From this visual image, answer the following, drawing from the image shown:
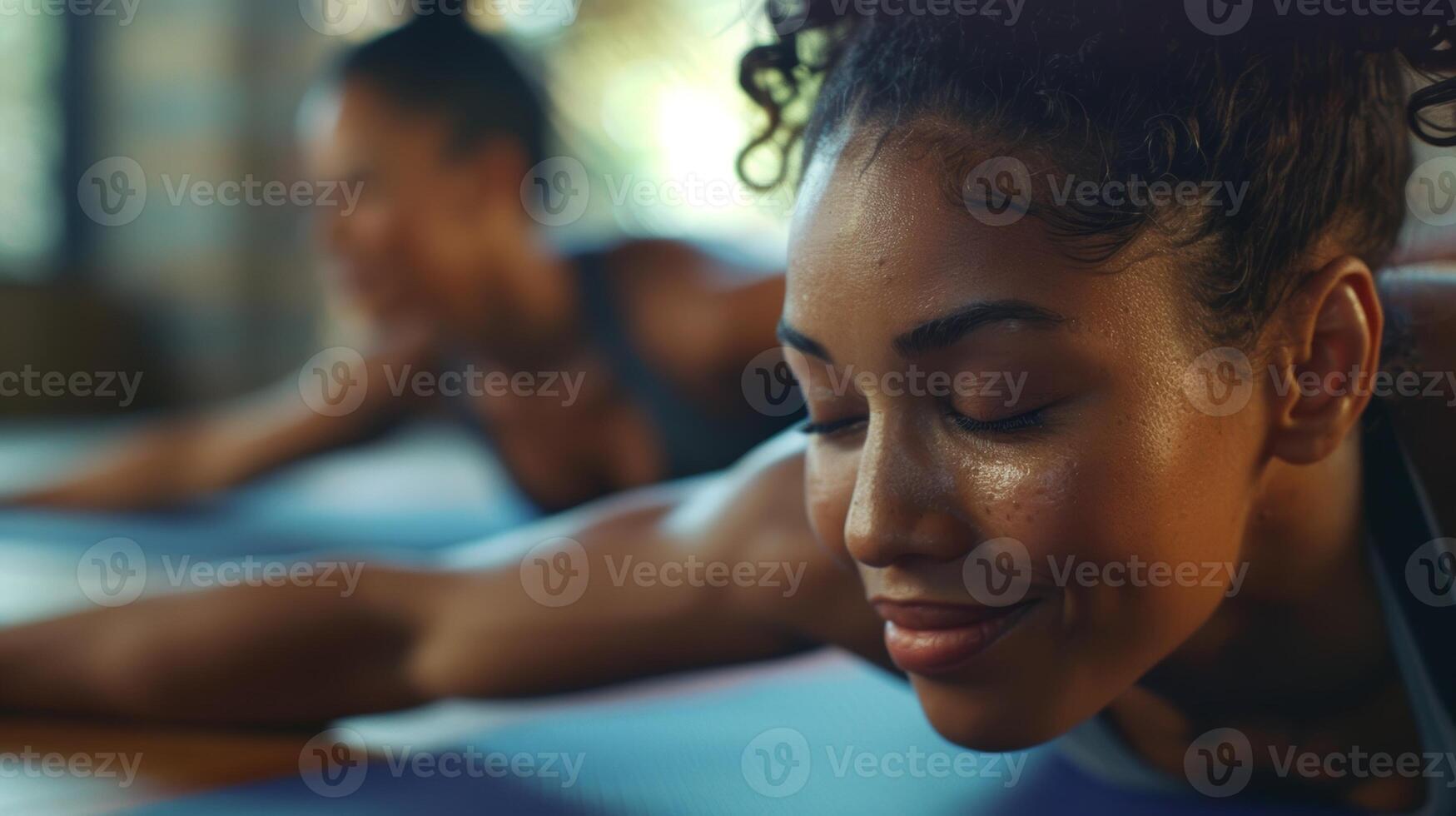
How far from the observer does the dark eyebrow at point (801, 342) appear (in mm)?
594

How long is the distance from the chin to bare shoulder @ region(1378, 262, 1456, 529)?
23 cm

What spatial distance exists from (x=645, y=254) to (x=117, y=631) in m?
0.91

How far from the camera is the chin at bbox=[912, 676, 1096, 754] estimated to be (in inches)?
24.0

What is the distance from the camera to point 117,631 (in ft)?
3.20

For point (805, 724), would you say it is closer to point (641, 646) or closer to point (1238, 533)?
point (641, 646)

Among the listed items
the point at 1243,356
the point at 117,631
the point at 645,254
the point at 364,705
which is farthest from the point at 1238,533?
the point at 645,254
